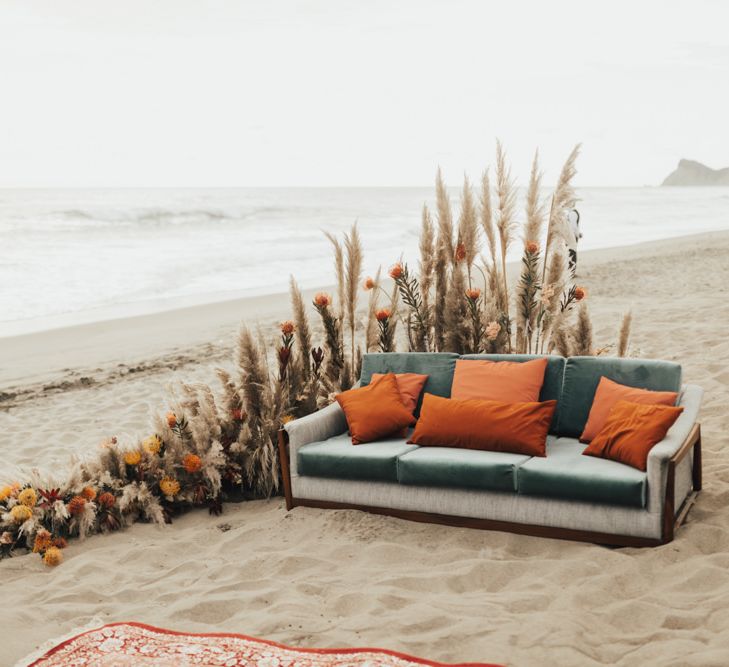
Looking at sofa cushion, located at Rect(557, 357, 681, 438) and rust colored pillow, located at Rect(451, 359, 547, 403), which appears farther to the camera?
rust colored pillow, located at Rect(451, 359, 547, 403)

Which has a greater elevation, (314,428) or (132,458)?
(314,428)

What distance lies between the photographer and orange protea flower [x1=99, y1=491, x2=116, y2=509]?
4098 millimetres

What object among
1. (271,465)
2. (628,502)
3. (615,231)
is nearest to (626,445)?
(628,502)

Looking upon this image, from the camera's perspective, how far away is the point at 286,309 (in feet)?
37.8

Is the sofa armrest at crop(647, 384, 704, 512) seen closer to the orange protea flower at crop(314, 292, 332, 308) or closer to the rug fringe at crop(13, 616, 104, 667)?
the orange protea flower at crop(314, 292, 332, 308)

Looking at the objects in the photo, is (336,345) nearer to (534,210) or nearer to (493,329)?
(493,329)

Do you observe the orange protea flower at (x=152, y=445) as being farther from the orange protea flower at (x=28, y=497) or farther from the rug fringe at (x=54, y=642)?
the rug fringe at (x=54, y=642)

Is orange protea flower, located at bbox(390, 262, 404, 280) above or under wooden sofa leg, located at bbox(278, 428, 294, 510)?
above

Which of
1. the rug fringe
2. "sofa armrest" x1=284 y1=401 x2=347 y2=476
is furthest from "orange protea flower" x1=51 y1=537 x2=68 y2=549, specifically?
"sofa armrest" x1=284 y1=401 x2=347 y2=476

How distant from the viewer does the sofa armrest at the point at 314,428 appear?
164 inches

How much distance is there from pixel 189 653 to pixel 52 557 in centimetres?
133

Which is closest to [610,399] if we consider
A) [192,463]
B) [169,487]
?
[192,463]

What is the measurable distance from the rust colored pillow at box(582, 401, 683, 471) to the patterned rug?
1.39 m

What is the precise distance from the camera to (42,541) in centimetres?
381
